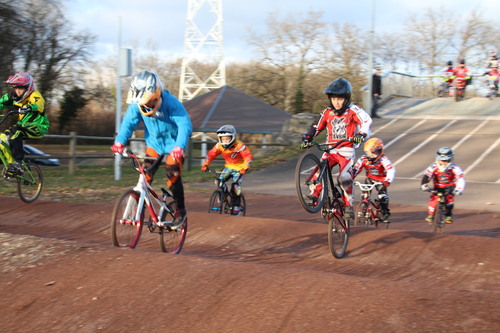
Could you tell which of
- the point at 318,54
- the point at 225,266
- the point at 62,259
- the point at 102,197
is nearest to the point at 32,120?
the point at 102,197

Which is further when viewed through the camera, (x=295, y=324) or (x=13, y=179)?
(x=13, y=179)

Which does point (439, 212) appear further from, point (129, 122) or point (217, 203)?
point (129, 122)

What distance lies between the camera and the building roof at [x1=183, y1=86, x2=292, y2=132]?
27.6m

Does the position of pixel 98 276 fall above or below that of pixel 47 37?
below

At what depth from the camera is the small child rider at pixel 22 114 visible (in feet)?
32.9

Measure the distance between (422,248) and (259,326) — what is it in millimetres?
3934

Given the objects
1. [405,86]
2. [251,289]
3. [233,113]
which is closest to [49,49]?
[233,113]

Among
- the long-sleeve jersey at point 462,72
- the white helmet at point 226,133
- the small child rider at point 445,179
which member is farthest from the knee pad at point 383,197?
the long-sleeve jersey at point 462,72

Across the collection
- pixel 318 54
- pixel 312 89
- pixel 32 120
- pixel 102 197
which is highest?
pixel 318 54

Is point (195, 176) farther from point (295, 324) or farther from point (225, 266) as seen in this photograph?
point (295, 324)

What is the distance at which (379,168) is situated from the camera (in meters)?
10.6

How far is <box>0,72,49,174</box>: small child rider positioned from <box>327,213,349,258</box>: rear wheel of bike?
5832 millimetres

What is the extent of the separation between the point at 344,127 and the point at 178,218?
2.44 meters

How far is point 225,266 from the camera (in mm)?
5430
